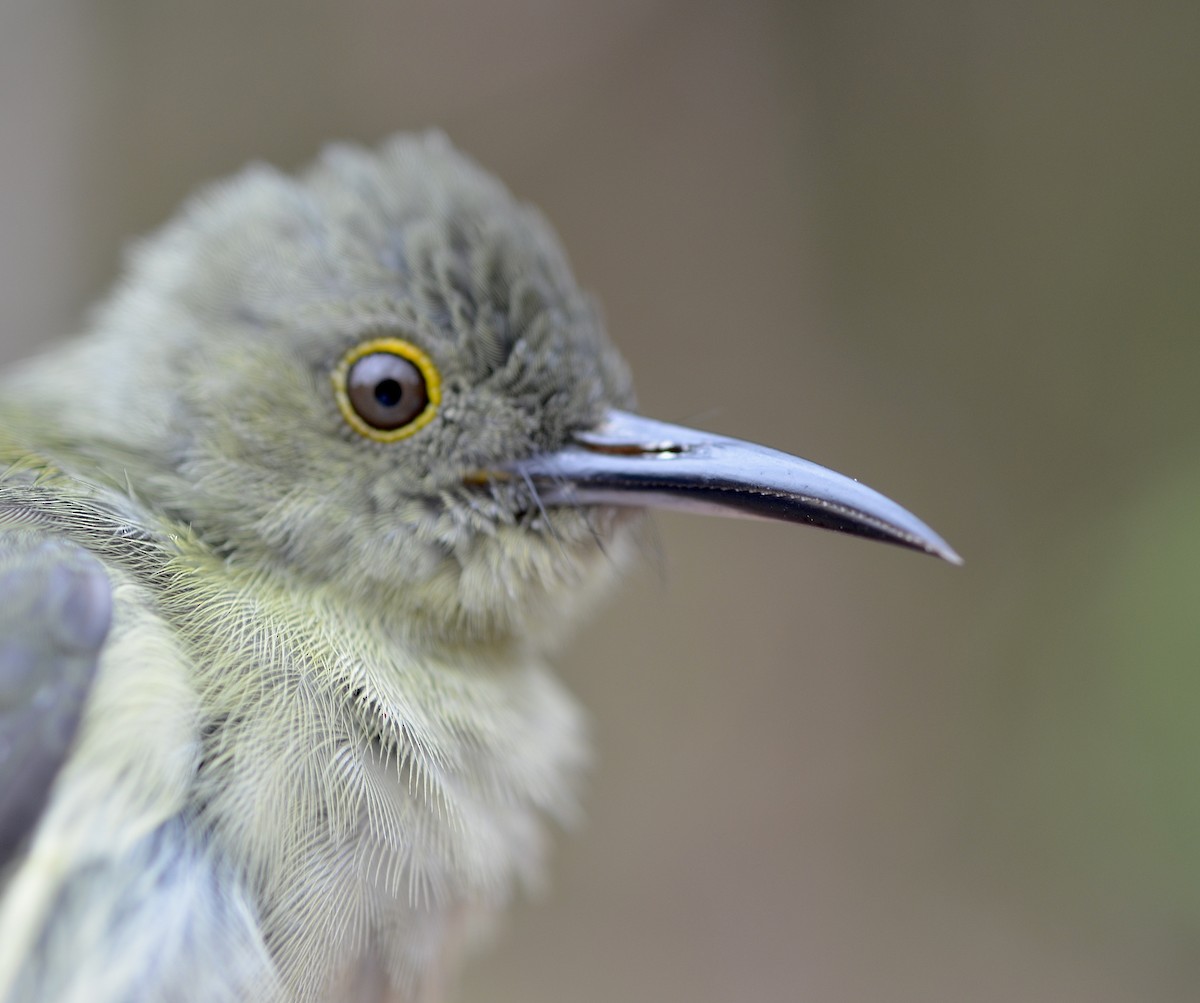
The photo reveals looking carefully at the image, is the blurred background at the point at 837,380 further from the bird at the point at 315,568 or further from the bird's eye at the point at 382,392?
the bird's eye at the point at 382,392

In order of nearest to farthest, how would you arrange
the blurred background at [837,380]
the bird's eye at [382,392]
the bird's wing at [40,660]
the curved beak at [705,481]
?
the bird's wing at [40,660], the curved beak at [705,481], the bird's eye at [382,392], the blurred background at [837,380]

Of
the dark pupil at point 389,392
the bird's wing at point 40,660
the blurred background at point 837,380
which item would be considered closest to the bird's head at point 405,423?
the dark pupil at point 389,392

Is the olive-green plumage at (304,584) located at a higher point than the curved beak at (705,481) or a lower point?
lower

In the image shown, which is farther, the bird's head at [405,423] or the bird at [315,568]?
the bird's head at [405,423]

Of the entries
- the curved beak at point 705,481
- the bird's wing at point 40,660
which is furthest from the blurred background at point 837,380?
the bird's wing at point 40,660

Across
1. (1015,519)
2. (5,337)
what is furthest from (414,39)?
(1015,519)

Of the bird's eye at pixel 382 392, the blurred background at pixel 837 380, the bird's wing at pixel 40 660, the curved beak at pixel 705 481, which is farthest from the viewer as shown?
the blurred background at pixel 837 380

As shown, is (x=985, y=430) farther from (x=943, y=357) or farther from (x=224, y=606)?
(x=224, y=606)
